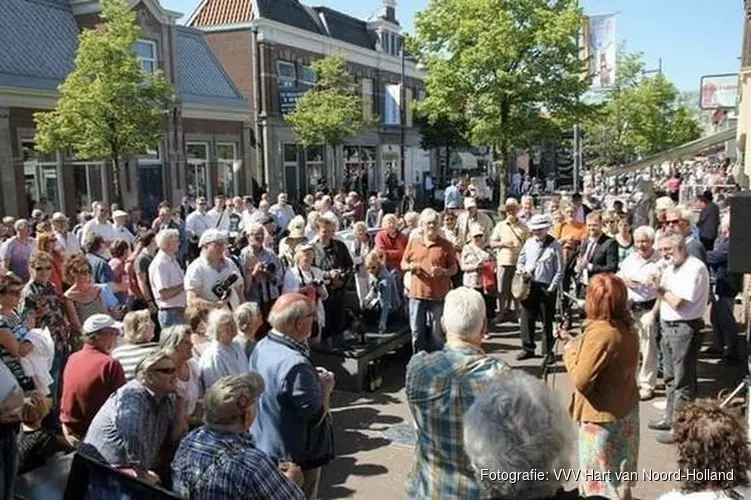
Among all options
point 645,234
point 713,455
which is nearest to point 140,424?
point 713,455

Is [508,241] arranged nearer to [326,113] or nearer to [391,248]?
→ [391,248]

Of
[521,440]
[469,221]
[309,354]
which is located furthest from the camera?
[469,221]

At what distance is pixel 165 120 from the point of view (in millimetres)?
22734

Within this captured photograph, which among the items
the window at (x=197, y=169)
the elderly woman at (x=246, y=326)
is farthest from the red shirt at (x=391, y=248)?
the window at (x=197, y=169)

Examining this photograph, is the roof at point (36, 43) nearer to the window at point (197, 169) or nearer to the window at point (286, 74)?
the window at point (197, 169)

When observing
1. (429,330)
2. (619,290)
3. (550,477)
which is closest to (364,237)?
(429,330)

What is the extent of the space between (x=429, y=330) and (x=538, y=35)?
13.3 metres

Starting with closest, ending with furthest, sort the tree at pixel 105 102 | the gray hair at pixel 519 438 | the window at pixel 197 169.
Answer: the gray hair at pixel 519 438 < the tree at pixel 105 102 < the window at pixel 197 169

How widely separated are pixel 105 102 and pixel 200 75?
388 inches

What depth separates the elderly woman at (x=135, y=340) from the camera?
4.32m

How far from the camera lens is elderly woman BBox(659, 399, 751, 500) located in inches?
93.8

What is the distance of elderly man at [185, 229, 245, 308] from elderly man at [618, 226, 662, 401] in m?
3.56

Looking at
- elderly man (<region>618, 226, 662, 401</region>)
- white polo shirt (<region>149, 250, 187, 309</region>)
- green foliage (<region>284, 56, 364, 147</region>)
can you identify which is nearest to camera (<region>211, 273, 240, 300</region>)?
white polo shirt (<region>149, 250, 187, 309</region>)

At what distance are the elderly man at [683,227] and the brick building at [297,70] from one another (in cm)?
2358
